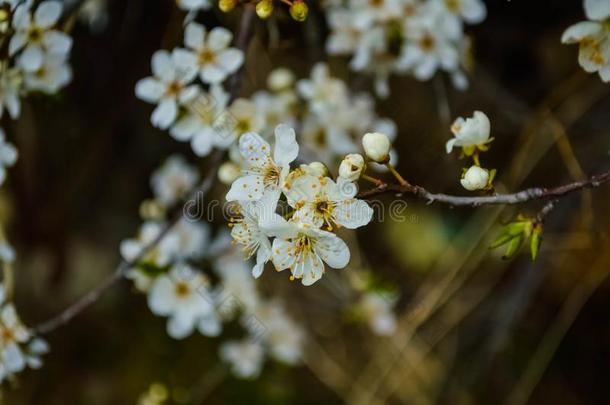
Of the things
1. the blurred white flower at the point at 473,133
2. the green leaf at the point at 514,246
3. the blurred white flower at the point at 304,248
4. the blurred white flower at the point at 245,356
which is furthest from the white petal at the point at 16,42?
the blurred white flower at the point at 245,356

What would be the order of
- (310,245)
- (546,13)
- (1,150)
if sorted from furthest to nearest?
1. (546,13)
2. (1,150)
3. (310,245)

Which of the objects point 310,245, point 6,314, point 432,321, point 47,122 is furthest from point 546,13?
point 6,314

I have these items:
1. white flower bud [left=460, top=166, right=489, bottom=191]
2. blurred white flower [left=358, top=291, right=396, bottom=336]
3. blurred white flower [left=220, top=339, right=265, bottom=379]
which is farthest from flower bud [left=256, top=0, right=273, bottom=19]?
blurred white flower [left=220, top=339, right=265, bottom=379]

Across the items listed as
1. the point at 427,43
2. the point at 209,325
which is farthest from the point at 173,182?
the point at 427,43

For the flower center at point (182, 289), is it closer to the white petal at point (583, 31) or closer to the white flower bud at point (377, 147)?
the white flower bud at point (377, 147)

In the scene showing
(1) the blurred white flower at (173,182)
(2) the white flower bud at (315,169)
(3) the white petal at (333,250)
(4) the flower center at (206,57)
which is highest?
(2) the white flower bud at (315,169)

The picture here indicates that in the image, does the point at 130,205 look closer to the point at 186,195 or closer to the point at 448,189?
the point at 186,195
